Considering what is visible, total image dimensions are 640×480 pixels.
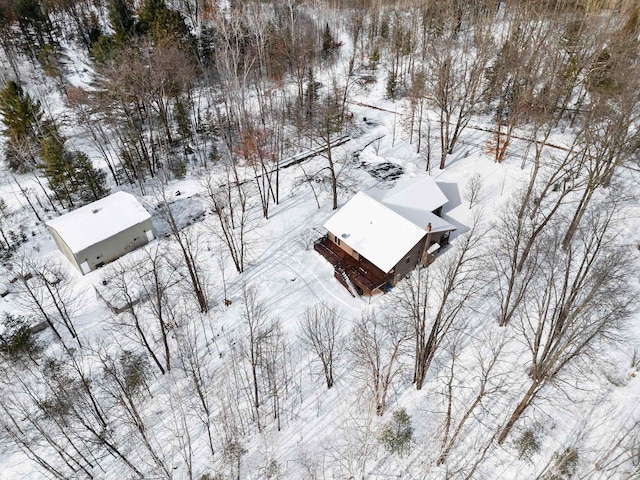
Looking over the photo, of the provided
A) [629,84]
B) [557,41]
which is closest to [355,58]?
[557,41]

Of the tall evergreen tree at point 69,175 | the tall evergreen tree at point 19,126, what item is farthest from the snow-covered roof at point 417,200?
the tall evergreen tree at point 19,126

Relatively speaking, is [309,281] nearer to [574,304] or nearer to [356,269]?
[356,269]

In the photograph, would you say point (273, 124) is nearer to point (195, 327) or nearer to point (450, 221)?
point (450, 221)

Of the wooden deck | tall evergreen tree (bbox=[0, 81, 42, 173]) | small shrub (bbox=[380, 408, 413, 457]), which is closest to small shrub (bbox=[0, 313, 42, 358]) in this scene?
tall evergreen tree (bbox=[0, 81, 42, 173])

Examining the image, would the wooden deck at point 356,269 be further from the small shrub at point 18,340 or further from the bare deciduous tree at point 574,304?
the small shrub at point 18,340

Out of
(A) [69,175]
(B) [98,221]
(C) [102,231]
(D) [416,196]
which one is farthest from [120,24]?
(D) [416,196]
